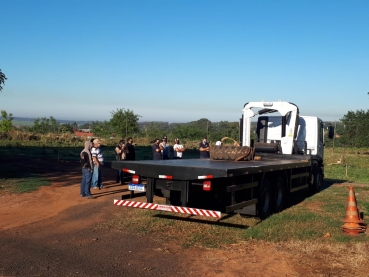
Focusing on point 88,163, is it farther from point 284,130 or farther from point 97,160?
point 284,130

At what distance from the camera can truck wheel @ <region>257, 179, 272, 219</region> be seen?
10000 millimetres

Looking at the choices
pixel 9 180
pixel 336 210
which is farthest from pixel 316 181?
pixel 9 180

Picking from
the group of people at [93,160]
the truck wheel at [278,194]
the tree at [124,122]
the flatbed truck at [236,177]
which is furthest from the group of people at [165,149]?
the tree at [124,122]

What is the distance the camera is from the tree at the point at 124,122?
54.7 metres

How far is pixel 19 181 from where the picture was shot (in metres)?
16.2

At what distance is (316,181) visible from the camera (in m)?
15.3

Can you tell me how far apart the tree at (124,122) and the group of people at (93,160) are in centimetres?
3863

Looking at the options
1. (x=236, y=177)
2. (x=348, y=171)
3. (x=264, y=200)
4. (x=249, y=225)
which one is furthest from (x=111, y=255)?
(x=348, y=171)

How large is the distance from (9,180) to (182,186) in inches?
386

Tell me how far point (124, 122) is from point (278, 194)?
44635 millimetres

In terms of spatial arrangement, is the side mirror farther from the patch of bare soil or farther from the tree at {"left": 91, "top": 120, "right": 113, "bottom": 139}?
the tree at {"left": 91, "top": 120, "right": 113, "bottom": 139}

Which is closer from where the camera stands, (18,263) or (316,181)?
(18,263)

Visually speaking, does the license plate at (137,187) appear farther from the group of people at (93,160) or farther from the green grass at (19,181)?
the green grass at (19,181)

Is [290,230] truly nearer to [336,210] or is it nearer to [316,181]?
[336,210]
